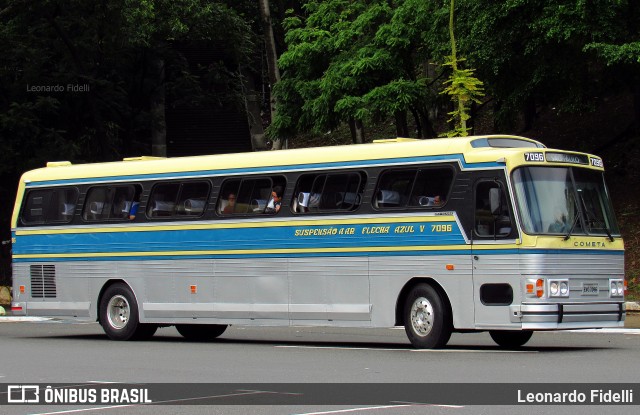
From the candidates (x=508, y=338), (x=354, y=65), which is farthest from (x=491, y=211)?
(x=354, y=65)

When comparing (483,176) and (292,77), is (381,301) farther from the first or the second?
(292,77)

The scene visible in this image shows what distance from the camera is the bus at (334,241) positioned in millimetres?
17766

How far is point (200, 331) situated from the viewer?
23344mm

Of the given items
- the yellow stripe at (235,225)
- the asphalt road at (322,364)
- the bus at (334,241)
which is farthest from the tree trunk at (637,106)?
the yellow stripe at (235,225)

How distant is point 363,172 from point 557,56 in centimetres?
1352

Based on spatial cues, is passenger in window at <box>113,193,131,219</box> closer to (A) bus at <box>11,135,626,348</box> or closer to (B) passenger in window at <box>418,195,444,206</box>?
(A) bus at <box>11,135,626,348</box>

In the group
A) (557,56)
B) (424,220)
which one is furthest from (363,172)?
(557,56)

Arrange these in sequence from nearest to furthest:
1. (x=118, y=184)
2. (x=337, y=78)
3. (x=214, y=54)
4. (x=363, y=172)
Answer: (x=363, y=172) < (x=118, y=184) < (x=337, y=78) < (x=214, y=54)

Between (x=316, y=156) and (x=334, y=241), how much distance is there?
4.97 feet

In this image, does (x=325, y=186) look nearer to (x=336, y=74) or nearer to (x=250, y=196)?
(x=250, y=196)

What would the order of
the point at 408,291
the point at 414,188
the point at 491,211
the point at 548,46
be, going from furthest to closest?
the point at 548,46, the point at 408,291, the point at 414,188, the point at 491,211

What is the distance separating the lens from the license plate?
1784 cm

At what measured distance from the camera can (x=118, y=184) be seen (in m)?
23.1

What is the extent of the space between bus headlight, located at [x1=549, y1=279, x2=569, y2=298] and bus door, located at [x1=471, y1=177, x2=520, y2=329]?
1.61 feet
